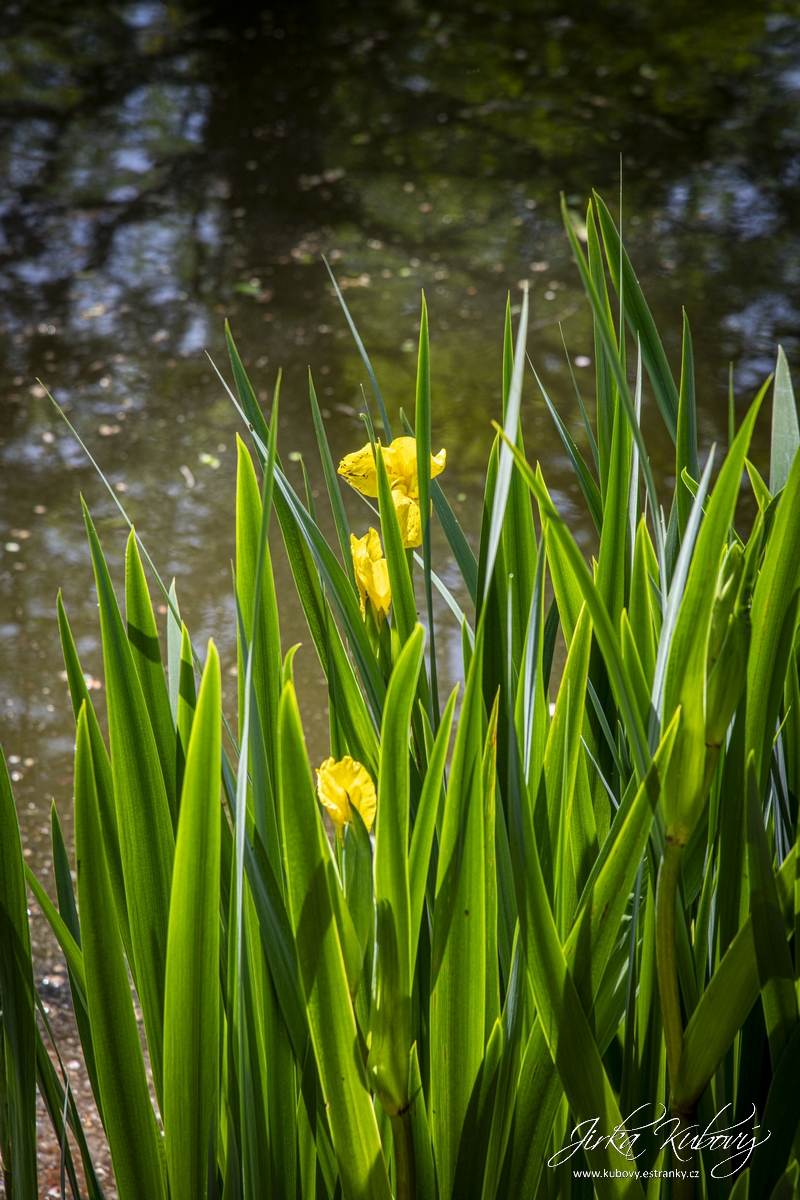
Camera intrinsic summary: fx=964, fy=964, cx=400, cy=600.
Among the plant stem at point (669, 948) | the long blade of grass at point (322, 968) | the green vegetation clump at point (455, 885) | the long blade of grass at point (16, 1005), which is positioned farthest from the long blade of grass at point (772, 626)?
the long blade of grass at point (16, 1005)

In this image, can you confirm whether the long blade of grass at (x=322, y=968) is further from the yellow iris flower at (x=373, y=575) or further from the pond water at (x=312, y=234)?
the pond water at (x=312, y=234)

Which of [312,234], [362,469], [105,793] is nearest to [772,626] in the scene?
[362,469]

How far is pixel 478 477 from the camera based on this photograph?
2332mm

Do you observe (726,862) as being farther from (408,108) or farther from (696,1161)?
(408,108)

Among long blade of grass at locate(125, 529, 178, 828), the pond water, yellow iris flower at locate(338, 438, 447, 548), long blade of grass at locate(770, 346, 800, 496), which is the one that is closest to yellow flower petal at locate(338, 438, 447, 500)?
yellow iris flower at locate(338, 438, 447, 548)

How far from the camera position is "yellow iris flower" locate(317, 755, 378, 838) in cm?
39

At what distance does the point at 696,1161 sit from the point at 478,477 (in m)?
1.97

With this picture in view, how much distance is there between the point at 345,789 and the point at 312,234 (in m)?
3.06

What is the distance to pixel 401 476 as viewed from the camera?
0.54 metres

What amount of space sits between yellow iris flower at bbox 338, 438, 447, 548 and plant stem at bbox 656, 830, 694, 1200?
23 cm

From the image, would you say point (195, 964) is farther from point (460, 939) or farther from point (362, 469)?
point (362, 469)

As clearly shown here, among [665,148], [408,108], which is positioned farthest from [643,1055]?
[408,108]

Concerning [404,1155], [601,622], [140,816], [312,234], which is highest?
[312,234]

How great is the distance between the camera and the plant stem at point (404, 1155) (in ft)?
1.28
